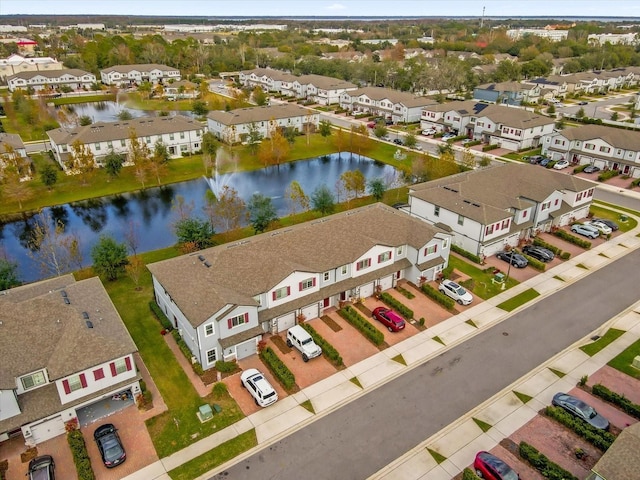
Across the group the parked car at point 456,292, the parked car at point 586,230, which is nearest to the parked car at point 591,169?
the parked car at point 586,230

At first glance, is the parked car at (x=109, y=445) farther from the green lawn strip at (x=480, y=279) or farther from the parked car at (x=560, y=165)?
the parked car at (x=560, y=165)

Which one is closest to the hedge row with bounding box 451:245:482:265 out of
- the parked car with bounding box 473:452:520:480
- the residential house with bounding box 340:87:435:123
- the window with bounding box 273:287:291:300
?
the window with bounding box 273:287:291:300

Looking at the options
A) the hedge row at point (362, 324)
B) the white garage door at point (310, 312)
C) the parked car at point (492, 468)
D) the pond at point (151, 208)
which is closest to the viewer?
the parked car at point (492, 468)

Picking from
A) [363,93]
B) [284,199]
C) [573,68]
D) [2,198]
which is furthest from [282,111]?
[573,68]

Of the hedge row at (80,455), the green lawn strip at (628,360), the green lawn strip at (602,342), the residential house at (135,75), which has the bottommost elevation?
the green lawn strip at (628,360)

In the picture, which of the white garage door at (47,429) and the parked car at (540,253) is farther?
the parked car at (540,253)

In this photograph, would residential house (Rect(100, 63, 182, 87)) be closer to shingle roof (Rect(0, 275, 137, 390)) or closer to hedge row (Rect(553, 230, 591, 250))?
hedge row (Rect(553, 230, 591, 250))

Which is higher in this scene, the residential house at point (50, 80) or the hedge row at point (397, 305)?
the residential house at point (50, 80)
